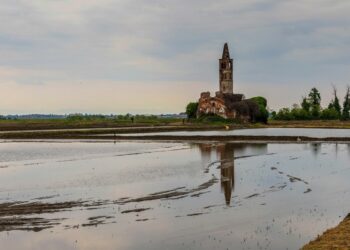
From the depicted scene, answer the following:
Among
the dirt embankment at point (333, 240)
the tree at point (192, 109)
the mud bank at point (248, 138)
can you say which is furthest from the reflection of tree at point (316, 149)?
the tree at point (192, 109)

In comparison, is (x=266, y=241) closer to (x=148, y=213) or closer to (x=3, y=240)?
(x=148, y=213)

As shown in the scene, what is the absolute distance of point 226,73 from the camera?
5394 inches

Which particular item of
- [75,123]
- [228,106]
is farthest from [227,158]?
[75,123]

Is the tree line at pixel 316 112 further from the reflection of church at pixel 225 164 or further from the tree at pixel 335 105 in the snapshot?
the reflection of church at pixel 225 164

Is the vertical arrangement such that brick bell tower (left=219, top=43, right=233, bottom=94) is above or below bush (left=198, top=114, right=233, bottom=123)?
above

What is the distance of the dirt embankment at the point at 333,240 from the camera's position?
1469 centimetres

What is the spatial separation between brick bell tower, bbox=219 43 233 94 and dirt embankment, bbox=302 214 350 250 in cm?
11932

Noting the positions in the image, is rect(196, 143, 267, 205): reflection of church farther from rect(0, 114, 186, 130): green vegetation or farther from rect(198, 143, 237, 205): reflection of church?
rect(0, 114, 186, 130): green vegetation

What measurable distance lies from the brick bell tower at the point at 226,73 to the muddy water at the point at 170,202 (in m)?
94.3

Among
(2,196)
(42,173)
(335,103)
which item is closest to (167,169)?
(42,173)

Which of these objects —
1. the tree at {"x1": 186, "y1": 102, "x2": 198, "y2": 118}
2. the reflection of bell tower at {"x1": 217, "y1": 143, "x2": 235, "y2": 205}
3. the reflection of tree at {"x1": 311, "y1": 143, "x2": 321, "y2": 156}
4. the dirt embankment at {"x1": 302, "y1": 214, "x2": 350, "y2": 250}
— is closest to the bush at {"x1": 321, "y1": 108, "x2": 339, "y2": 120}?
the tree at {"x1": 186, "y1": 102, "x2": 198, "y2": 118}

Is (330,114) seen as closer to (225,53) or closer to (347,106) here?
(347,106)

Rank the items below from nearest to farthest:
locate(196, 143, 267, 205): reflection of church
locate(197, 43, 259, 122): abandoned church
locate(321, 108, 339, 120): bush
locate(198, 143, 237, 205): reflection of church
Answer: locate(198, 143, 237, 205): reflection of church < locate(196, 143, 267, 205): reflection of church < locate(197, 43, 259, 122): abandoned church < locate(321, 108, 339, 120): bush

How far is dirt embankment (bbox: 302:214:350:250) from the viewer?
1469 cm
